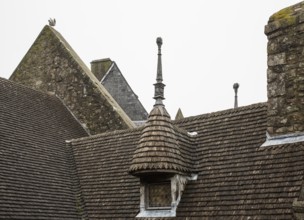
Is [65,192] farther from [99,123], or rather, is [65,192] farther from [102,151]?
[99,123]

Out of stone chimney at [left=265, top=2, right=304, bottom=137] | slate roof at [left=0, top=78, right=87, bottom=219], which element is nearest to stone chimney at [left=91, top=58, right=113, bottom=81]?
slate roof at [left=0, top=78, right=87, bottom=219]

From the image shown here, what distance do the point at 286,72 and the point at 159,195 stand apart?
3466mm

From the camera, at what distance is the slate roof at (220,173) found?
28.4ft

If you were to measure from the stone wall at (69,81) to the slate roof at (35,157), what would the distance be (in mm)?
606

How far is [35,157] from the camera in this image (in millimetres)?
12305

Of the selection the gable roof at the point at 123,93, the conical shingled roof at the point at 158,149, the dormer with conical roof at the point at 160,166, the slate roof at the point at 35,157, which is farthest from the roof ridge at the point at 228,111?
the gable roof at the point at 123,93

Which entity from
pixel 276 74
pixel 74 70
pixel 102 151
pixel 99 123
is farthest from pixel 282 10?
pixel 74 70

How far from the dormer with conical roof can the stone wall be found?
4.69 m

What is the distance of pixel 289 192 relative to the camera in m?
8.34

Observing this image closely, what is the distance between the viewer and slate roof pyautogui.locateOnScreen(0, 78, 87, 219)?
10.6 metres

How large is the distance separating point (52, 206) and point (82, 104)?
220 inches

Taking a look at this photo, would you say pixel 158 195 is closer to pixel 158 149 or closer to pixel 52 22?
pixel 158 149

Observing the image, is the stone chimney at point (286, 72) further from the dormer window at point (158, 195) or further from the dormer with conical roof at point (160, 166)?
the dormer window at point (158, 195)

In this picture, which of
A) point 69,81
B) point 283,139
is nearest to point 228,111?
point 283,139
